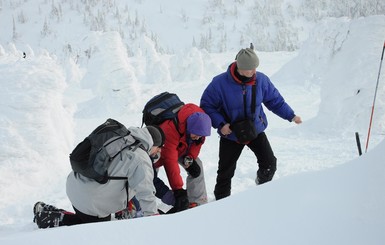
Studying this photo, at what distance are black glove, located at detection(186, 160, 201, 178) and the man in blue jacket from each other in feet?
0.79

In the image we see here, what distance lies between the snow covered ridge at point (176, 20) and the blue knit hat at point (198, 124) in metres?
71.5

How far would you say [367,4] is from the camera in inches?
3132

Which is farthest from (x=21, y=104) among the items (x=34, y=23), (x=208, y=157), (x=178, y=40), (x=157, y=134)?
(x=34, y=23)

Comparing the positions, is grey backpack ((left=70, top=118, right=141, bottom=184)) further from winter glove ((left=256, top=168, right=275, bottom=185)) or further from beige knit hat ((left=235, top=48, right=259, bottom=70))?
winter glove ((left=256, top=168, right=275, bottom=185))

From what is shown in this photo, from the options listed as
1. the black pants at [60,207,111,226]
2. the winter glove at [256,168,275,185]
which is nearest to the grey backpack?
the black pants at [60,207,111,226]

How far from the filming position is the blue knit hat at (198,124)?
347 centimetres

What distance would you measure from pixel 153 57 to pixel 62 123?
2220 centimetres

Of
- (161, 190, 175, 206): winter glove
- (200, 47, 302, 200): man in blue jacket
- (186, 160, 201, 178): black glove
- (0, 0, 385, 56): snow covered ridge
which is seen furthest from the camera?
(0, 0, 385, 56): snow covered ridge

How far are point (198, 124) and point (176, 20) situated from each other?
94709 mm

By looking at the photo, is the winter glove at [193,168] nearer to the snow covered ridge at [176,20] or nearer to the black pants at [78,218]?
the black pants at [78,218]

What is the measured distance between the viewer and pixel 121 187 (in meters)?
3.16

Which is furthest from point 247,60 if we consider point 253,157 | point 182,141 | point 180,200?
point 253,157

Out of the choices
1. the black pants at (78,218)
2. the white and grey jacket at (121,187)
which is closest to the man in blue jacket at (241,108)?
the white and grey jacket at (121,187)

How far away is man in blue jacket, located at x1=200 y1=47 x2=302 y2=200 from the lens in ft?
12.2
